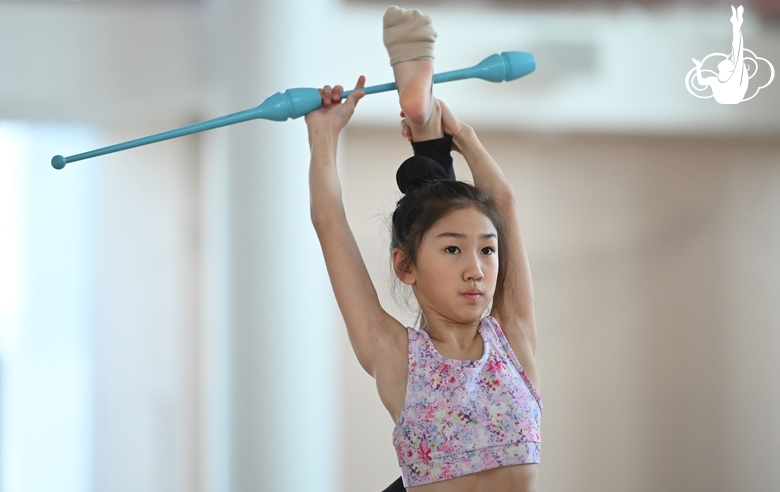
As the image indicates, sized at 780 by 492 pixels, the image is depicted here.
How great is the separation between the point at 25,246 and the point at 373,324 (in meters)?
1.44

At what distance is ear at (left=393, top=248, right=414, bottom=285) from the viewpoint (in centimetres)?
121

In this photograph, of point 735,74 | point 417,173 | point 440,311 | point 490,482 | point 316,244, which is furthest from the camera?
point 735,74

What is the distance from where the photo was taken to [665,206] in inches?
100

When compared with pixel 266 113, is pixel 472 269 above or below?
below

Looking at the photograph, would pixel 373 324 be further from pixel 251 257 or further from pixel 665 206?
pixel 665 206

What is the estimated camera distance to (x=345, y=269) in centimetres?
116

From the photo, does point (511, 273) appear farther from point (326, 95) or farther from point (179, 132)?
point (179, 132)

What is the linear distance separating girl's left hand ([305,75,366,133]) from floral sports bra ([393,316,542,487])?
353mm

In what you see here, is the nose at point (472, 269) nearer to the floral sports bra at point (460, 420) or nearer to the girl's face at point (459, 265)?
the girl's face at point (459, 265)

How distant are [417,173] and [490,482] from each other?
18.4 inches

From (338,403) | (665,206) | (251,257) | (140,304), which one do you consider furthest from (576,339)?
(140,304)

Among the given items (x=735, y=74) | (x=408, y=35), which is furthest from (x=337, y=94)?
(x=735, y=74)

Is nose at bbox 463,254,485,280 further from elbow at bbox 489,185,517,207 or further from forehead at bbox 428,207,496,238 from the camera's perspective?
elbow at bbox 489,185,517,207

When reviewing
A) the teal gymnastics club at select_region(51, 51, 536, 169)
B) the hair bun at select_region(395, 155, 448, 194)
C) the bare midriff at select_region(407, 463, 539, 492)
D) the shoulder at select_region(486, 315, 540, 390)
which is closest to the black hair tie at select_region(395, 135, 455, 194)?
the hair bun at select_region(395, 155, 448, 194)
